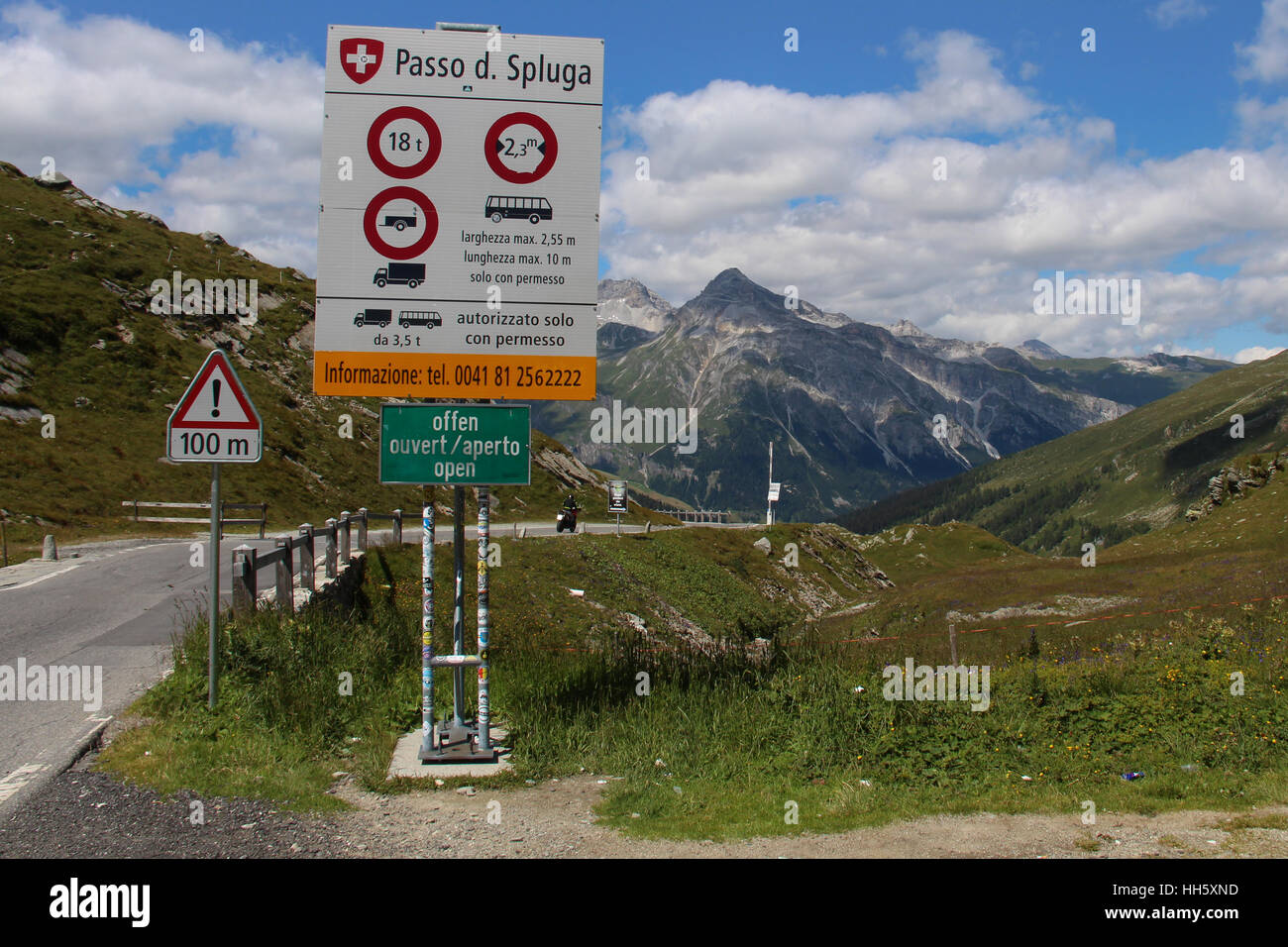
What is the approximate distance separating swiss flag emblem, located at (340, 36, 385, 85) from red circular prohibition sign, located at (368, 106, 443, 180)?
46cm

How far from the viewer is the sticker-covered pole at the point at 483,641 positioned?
29.1 feet

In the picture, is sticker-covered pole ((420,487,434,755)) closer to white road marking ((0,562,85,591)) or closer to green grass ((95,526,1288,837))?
green grass ((95,526,1288,837))

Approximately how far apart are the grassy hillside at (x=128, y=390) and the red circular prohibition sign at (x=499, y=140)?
25629mm

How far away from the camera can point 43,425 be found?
43.6 meters

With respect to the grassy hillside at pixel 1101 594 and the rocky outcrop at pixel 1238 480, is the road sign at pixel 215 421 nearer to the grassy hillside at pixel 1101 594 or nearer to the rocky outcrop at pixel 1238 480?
the grassy hillside at pixel 1101 594

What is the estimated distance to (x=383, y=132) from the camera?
380 inches

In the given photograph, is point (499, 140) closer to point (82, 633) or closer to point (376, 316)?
point (376, 316)

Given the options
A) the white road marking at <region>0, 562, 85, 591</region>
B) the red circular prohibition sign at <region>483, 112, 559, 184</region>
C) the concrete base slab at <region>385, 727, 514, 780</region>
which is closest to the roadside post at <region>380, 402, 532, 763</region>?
the concrete base slab at <region>385, 727, 514, 780</region>

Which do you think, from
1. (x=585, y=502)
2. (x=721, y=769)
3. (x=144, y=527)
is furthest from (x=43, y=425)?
(x=721, y=769)

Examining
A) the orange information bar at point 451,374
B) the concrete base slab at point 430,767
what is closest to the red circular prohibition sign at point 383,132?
the orange information bar at point 451,374

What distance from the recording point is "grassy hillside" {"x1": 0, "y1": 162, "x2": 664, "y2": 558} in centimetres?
4041

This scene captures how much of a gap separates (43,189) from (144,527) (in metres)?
58.7

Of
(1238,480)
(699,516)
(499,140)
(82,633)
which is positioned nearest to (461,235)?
(499,140)
